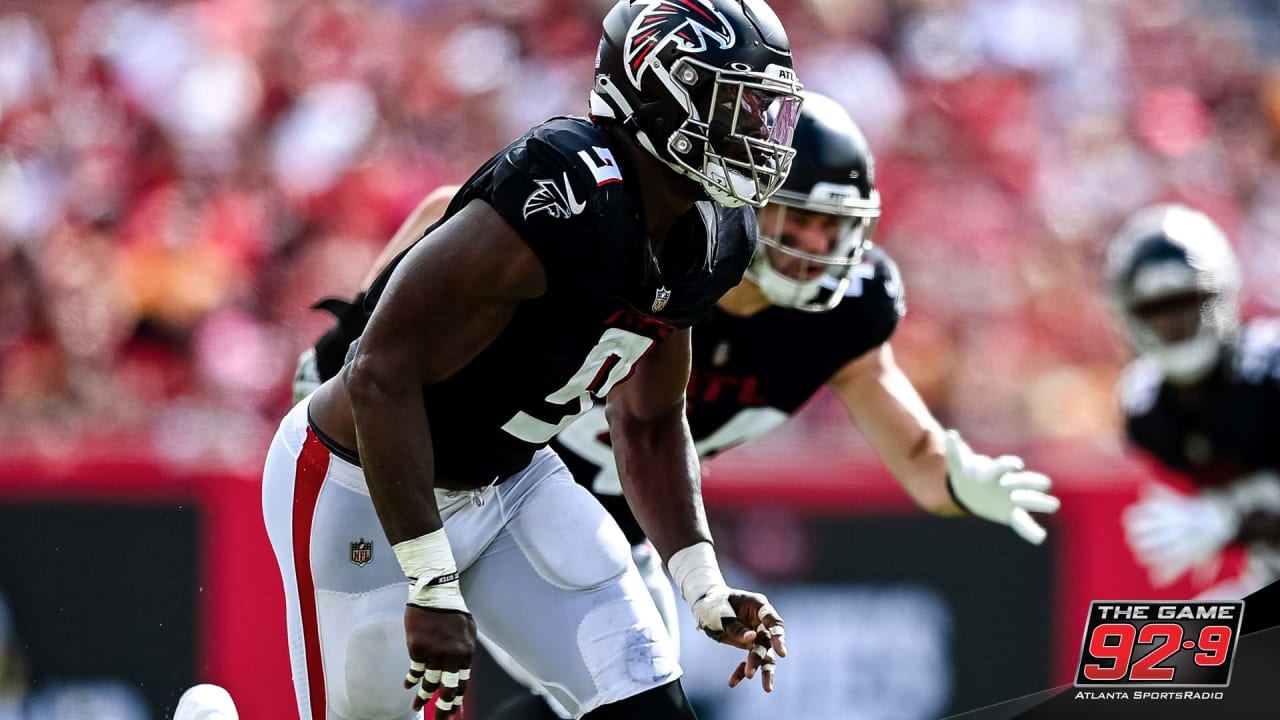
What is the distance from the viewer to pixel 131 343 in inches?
247

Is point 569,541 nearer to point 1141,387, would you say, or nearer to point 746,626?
point 746,626

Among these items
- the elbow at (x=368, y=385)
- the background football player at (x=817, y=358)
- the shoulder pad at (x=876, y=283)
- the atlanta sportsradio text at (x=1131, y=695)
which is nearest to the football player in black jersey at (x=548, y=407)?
the elbow at (x=368, y=385)

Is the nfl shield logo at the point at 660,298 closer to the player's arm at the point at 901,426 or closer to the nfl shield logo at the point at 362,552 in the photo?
the nfl shield logo at the point at 362,552

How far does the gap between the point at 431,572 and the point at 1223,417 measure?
4636mm

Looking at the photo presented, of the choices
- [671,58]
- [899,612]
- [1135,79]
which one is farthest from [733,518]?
[1135,79]

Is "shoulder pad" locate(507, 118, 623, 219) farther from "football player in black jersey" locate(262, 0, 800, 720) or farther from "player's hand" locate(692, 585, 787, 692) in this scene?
"player's hand" locate(692, 585, 787, 692)

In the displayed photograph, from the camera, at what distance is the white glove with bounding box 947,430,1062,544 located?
409cm

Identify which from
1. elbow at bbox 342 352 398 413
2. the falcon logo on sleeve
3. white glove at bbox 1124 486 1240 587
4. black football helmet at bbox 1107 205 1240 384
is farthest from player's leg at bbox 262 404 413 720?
black football helmet at bbox 1107 205 1240 384

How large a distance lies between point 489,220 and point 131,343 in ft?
13.7

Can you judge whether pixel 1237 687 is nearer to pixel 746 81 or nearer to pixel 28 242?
pixel 746 81

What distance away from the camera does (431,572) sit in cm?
252

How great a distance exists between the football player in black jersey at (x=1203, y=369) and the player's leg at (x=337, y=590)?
4.04m

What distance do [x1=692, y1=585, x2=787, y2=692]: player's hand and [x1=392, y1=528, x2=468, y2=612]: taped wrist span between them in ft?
1.69

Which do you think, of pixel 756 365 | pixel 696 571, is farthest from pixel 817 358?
pixel 696 571
